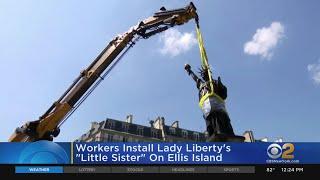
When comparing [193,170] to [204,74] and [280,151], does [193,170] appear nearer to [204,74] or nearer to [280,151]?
[280,151]

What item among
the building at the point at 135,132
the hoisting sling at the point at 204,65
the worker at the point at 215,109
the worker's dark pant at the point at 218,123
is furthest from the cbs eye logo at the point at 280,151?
the building at the point at 135,132

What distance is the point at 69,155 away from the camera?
19.9 m

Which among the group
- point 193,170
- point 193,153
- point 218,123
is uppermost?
point 218,123

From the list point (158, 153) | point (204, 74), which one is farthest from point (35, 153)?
point (204, 74)

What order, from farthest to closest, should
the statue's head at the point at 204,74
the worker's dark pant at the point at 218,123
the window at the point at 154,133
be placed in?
the window at the point at 154,133
the statue's head at the point at 204,74
the worker's dark pant at the point at 218,123

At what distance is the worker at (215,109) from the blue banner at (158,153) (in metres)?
2.66

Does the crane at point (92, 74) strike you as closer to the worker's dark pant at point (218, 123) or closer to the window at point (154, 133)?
the worker's dark pant at point (218, 123)

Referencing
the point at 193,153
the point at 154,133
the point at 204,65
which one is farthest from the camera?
the point at 154,133

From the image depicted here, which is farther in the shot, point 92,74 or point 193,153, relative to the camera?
point 92,74

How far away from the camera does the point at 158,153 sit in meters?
20.1

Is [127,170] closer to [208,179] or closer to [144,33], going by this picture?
[208,179]

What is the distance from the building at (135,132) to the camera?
8188 centimetres

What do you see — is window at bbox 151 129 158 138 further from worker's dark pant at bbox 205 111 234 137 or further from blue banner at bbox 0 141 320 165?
blue banner at bbox 0 141 320 165

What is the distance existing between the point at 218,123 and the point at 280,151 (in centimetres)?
398
